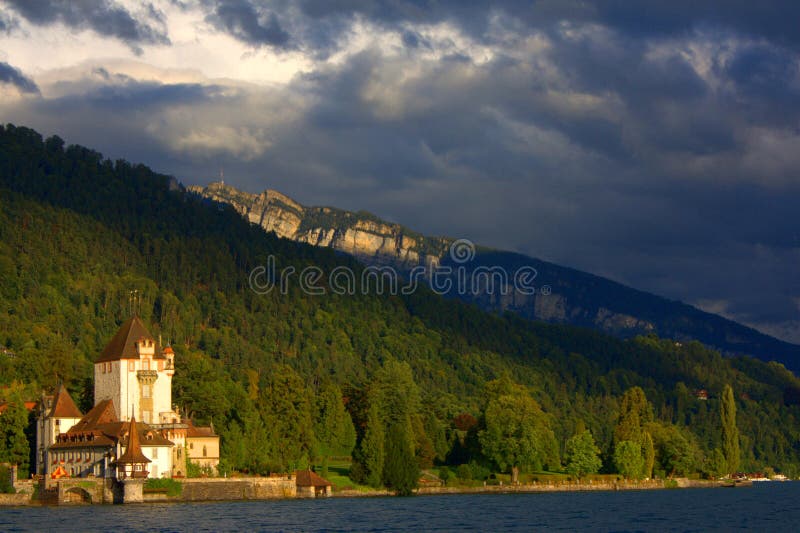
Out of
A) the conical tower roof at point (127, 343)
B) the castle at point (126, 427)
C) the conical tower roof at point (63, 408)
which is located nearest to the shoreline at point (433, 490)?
the castle at point (126, 427)

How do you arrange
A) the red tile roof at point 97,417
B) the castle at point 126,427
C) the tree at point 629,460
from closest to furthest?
the castle at point 126,427
the red tile roof at point 97,417
the tree at point 629,460

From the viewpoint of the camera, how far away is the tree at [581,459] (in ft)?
493

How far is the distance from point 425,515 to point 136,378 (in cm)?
Answer: 4331

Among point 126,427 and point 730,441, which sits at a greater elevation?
point 126,427

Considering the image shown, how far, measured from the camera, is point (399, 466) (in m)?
123

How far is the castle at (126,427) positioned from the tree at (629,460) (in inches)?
2064

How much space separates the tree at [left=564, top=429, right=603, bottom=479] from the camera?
5910 inches

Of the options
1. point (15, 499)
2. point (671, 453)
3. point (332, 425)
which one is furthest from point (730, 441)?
point (15, 499)

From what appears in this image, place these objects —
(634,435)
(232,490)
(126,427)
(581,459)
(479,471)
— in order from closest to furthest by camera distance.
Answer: (232,490) → (126,427) → (479,471) → (581,459) → (634,435)

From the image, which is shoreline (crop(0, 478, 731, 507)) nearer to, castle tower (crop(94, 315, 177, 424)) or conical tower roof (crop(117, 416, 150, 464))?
conical tower roof (crop(117, 416, 150, 464))

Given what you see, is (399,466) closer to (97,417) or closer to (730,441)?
(97,417)

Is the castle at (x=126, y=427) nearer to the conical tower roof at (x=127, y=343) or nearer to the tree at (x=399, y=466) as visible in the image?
the conical tower roof at (x=127, y=343)

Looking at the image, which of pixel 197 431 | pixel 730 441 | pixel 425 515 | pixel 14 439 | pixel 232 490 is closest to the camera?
pixel 425 515

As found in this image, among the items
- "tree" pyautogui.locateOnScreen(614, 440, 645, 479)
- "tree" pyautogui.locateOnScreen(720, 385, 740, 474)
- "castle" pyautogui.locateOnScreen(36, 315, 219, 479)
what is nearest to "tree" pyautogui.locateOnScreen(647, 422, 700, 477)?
"tree" pyautogui.locateOnScreen(614, 440, 645, 479)
